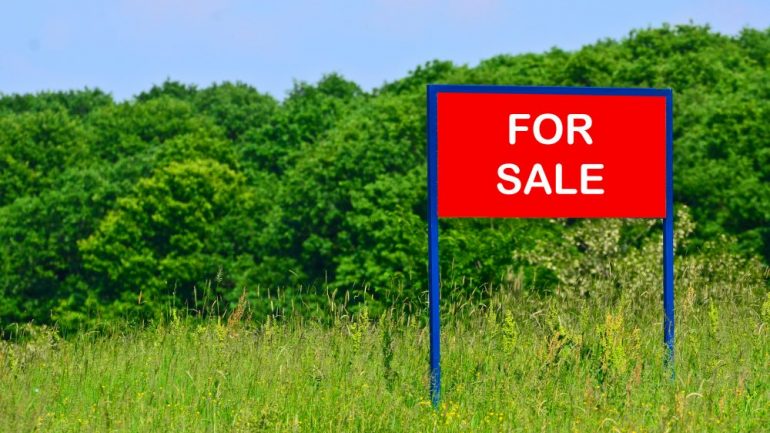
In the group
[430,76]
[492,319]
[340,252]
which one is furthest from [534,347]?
[430,76]

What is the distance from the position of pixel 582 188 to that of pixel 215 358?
283 cm

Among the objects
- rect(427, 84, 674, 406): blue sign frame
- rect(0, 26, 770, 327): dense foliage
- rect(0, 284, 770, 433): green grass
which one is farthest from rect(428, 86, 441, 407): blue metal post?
rect(0, 26, 770, 327): dense foliage

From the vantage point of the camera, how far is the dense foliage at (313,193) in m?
39.2

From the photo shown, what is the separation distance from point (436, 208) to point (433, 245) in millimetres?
262

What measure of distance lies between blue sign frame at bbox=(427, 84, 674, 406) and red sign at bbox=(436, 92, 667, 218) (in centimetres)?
4

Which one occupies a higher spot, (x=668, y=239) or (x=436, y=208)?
(x=436, y=208)

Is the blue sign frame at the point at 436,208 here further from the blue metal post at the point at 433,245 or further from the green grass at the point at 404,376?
the green grass at the point at 404,376

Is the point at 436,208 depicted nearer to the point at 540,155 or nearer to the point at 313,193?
the point at 540,155

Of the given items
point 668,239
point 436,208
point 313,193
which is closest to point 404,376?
point 436,208

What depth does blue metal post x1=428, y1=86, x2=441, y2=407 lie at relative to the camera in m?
7.20

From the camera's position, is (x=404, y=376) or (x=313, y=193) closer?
(x=404, y=376)

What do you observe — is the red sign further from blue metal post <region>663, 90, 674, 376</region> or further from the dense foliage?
the dense foliage

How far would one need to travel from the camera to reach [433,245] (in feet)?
24.2

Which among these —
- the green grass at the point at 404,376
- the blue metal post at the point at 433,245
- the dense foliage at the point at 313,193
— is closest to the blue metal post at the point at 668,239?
the green grass at the point at 404,376
